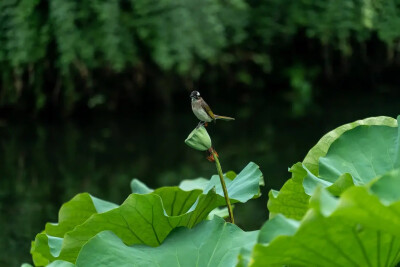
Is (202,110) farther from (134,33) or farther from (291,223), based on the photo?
(134,33)

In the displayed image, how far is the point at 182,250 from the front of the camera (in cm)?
81

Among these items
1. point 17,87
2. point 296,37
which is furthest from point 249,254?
point 296,37

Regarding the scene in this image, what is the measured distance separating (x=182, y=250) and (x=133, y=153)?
3922 mm

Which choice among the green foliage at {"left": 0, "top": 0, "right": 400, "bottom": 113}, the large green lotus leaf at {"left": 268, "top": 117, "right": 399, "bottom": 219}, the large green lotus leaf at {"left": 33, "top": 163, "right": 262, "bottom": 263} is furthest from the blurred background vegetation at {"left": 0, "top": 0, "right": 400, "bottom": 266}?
the large green lotus leaf at {"left": 268, "top": 117, "right": 399, "bottom": 219}

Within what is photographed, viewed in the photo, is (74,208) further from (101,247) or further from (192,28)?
(192,28)

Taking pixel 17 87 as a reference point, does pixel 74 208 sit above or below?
above

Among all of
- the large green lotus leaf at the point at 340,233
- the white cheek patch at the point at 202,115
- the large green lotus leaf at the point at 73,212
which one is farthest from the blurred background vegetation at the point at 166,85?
the large green lotus leaf at the point at 340,233

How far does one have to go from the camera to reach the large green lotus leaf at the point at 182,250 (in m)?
0.79

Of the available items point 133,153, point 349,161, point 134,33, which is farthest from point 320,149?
point 134,33

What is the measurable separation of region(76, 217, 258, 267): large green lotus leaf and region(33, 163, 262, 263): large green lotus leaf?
58 mm

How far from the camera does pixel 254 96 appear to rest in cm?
663

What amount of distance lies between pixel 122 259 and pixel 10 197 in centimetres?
307

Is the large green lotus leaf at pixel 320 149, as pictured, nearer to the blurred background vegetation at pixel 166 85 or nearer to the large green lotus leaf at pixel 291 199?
the large green lotus leaf at pixel 291 199

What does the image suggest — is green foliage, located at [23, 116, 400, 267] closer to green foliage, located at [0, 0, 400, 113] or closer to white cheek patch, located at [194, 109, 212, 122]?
white cheek patch, located at [194, 109, 212, 122]
